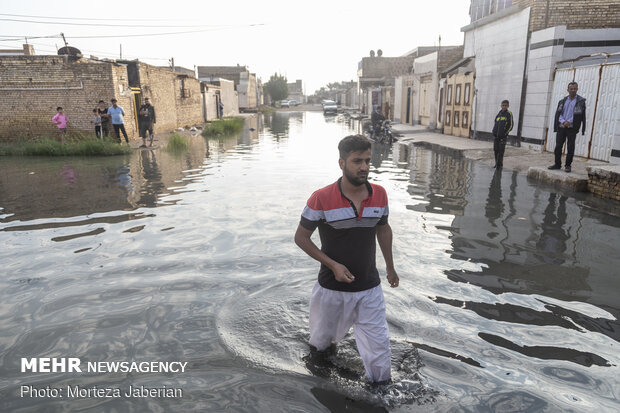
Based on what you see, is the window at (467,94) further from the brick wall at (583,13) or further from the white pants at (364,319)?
the white pants at (364,319)

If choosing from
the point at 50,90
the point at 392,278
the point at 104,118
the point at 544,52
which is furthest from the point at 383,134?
the point at 392,278

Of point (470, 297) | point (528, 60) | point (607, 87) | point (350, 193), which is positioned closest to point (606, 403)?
point (470, 297)

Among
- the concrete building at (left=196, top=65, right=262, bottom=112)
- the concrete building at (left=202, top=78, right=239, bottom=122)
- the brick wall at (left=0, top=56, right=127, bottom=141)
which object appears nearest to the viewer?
the brick wall at (left=0, top=56, right=127, bottom=141)

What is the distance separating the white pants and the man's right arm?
191mm

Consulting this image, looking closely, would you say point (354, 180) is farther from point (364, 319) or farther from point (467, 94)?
point (467, 94)

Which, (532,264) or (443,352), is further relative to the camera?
(532,264)

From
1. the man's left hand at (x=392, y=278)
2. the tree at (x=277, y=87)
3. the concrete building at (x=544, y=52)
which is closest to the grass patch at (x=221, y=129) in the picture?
the concrete building at (x=544, y=52)

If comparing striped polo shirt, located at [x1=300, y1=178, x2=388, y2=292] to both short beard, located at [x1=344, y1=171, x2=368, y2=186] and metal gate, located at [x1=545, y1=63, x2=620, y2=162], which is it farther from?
metal gate, located at [x1=545, y1=63, x2=620, y2=162]

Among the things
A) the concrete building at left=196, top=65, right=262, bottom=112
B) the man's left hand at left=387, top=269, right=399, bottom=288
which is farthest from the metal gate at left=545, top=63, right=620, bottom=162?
the concrete building at left=196, top=65, right=262, bottom=112

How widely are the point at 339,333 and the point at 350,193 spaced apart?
99 cm

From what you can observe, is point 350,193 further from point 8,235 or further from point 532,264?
point 8,235

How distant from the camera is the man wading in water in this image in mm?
2867

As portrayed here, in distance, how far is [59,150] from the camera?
50.6 ft

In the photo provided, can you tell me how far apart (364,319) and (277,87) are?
325ft
